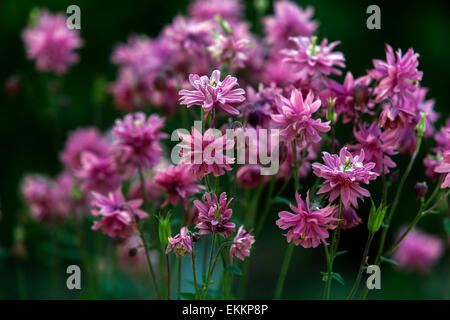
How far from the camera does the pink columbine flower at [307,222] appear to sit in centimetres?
117

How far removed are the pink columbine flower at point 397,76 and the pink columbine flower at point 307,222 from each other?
395 millimetres

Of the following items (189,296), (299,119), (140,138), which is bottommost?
(189,296)

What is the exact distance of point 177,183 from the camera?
1475mm

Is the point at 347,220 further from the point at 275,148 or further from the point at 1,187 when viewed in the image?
the point at 1,187

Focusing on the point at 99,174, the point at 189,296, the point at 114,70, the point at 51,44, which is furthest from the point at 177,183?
the point at 114,70

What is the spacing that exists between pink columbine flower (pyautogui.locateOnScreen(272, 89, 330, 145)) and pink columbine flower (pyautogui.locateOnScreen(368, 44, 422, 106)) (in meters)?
0.25

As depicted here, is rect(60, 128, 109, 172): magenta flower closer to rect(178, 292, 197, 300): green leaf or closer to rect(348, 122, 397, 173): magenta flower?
rect(178, 292, 197, 300): green leaf

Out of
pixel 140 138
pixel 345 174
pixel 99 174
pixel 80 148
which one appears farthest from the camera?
pixel 80 148

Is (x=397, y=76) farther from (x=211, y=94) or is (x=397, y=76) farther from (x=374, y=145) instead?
(x=211, y=94)

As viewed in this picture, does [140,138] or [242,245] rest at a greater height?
[140,138]

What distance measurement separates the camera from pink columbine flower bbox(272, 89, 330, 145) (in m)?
1.23

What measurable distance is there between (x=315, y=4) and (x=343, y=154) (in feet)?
9.32

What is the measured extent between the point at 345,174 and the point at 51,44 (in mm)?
1495
